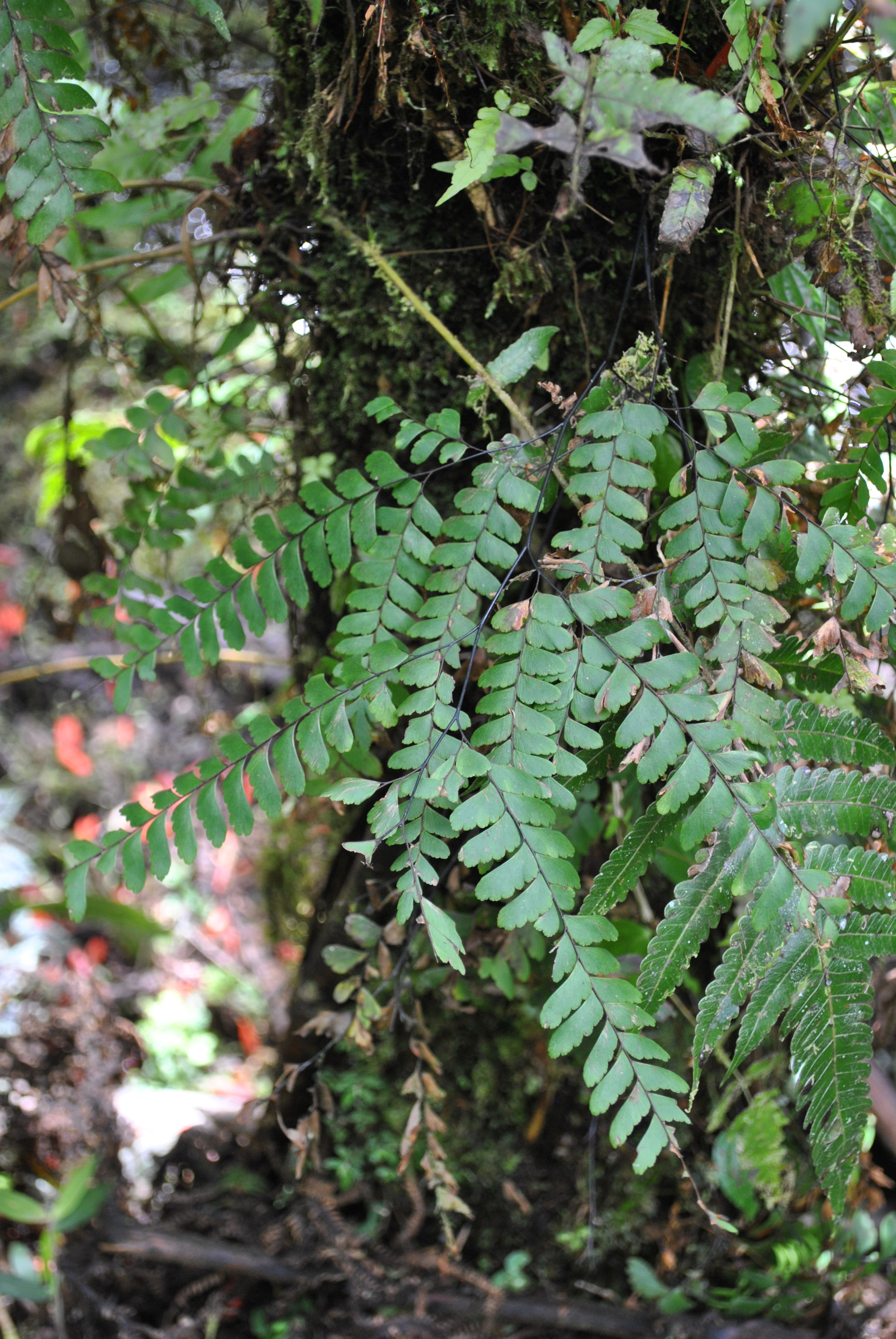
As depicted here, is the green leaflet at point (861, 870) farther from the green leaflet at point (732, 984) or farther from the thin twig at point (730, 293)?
the thin twig at point (730, 293)

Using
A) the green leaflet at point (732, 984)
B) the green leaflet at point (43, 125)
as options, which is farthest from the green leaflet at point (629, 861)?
the green leaflet at point (43, 125)

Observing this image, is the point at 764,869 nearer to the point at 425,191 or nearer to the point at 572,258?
the point at 572,258

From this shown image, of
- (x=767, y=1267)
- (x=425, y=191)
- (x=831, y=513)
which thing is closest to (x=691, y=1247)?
(x=767, y=1267)

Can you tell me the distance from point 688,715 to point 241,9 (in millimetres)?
1363

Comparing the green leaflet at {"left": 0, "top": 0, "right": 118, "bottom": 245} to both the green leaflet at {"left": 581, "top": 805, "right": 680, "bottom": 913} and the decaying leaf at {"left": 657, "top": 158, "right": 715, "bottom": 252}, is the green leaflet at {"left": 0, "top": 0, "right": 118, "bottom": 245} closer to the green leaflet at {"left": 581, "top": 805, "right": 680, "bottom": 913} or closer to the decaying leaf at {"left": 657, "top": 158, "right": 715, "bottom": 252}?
the decaying leaf at {"left": 657, "top": 158, "right": 715, "bottom": 252}

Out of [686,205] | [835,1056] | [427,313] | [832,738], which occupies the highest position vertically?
[427,313]

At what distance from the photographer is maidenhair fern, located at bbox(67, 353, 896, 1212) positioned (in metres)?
0.77

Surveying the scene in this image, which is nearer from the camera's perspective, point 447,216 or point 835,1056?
point 835,1056

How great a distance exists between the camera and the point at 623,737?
0.78 metres

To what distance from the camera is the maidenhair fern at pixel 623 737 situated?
0.77 metres

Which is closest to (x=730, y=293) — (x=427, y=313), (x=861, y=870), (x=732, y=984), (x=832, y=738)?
(x=427, y=313)

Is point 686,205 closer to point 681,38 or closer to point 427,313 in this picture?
point 681,38

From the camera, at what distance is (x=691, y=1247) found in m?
1.30

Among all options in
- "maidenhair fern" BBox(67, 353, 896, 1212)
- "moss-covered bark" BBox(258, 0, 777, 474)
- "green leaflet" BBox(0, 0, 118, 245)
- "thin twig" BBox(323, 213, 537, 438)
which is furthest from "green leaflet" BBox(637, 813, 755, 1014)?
"green leaflet" BBox(0, 0, 118, 245)
